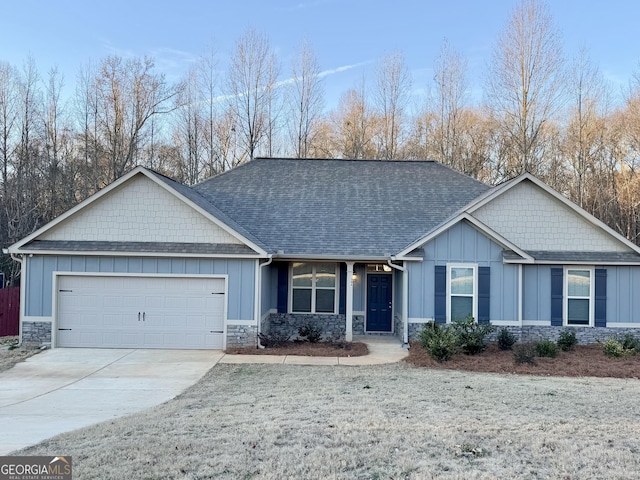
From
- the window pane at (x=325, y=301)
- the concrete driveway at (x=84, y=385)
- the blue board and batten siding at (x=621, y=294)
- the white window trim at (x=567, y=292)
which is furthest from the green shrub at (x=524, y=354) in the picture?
the concrete driveway at (x=84, y=385)

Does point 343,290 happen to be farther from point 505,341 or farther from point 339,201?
point 505,341

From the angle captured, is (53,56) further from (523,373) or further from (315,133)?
(523,373)

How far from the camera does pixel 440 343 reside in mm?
10414

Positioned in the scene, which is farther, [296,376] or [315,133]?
[315,133]

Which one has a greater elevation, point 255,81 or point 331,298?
point 255,81

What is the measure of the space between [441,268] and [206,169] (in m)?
20.0

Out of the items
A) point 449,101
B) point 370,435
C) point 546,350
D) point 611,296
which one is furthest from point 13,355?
point 449,101

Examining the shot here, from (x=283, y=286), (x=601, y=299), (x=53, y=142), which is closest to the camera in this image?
(x=601, y=299)

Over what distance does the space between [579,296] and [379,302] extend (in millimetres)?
5710

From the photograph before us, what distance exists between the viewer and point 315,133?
27.9m

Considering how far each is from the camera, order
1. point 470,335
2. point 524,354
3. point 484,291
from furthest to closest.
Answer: point 484,291
point 470,335
point 524,354

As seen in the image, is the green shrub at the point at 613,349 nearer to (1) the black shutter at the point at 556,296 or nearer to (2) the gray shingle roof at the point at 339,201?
(1) the black shutter at the point at 556,296

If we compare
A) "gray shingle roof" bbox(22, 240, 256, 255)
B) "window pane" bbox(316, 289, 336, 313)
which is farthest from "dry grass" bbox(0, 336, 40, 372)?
"window pane" bbox(316, 289, 336, 313)

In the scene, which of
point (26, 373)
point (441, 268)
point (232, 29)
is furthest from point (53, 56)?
point (441, 268)
